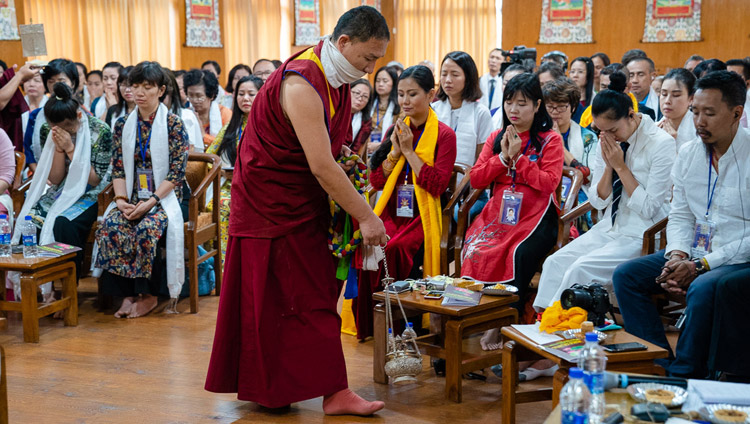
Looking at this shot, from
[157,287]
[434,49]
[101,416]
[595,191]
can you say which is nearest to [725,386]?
[595,191]

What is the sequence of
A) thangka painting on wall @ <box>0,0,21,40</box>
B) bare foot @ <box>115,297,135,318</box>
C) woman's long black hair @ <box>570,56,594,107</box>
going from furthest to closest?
thangka painting on wall @ <box>0,0,21,40</box> → woman's long black hair @ <box>570,56,594,107</box> → bare foot @ <box>115,297,135,318</box>

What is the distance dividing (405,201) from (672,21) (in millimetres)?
6626

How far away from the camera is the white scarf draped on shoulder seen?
402cm

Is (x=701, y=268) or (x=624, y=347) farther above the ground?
(x=701, y=268)

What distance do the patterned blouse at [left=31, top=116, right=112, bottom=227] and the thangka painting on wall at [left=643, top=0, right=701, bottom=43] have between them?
22.8 ft

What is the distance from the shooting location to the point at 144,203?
399 cm

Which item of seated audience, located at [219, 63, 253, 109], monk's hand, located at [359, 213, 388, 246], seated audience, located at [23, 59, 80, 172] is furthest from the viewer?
seated audience, located at [219, 63, 253, 109]

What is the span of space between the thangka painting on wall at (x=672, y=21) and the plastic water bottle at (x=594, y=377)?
818cm

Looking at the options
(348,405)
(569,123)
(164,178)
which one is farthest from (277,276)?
(569,123)

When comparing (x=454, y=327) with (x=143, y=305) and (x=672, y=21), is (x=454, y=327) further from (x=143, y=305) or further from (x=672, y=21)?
(x=672, y=21)

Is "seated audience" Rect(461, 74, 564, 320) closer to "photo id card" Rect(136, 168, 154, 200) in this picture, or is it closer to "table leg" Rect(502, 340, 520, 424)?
"table leg" Rect(502, 340, 520, 424)

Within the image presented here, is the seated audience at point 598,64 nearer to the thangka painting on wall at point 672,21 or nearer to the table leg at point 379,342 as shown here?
the thangka painting on wall at point 672,21

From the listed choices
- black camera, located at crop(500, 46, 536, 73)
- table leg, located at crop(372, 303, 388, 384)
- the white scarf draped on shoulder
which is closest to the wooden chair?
the white scarf draped on shoulder

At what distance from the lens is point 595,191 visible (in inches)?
128
